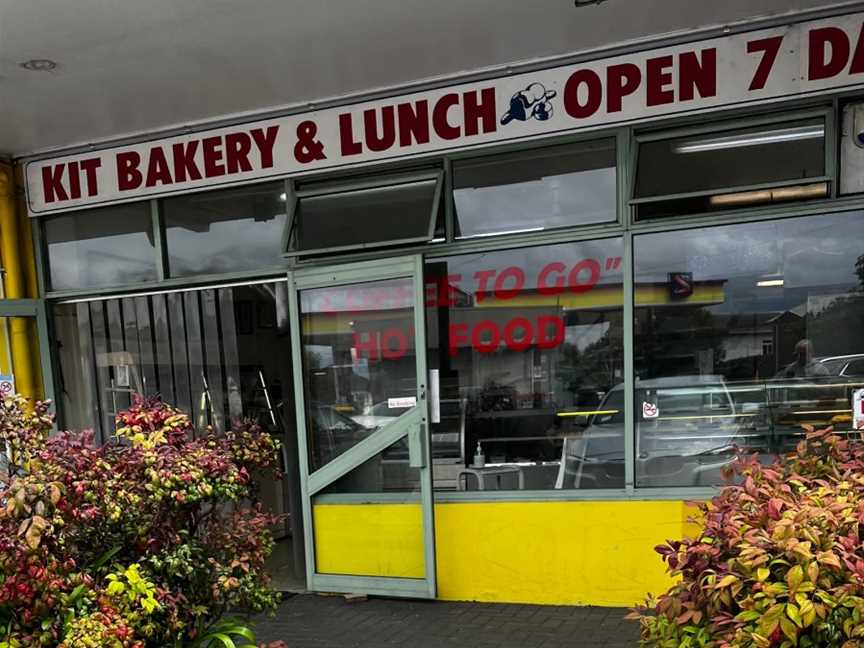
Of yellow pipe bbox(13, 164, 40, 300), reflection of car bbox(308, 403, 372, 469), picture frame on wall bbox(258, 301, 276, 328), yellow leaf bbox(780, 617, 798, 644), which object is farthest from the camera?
picture frame on wall bbox(258, 301, 276, 328)

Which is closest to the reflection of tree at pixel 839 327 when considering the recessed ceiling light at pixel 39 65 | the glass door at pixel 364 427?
the glass door at pixel 364 427

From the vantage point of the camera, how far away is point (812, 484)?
1.77 meters

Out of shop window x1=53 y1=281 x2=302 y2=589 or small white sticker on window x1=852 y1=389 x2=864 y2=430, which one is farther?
shop window x1=53 y1=281 x2=302 y2=589

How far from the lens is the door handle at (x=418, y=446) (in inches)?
149

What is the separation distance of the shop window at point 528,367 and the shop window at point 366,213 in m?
0.33

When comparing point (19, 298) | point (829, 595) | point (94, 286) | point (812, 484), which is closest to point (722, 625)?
point (829, 595)

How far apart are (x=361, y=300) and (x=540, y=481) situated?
67.9 inches

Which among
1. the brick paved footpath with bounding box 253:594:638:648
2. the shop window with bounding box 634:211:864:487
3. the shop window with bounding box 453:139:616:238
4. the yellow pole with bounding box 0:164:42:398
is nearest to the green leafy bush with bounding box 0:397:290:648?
the brick paved footpath with bounding box 253:594:638:648

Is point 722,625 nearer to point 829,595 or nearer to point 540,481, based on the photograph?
point 829,595

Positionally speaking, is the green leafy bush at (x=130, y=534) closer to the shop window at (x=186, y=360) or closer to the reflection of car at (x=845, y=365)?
the shop window at (x=186, y=360)

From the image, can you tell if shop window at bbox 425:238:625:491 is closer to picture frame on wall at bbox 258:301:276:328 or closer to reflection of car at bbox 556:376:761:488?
reflection of car at bbox 556:376:761:488

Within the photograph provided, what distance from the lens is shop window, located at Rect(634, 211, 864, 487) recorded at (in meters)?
3.34

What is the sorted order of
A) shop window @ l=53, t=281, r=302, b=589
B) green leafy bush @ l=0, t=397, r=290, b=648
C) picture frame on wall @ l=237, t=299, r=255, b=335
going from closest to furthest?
green leafy bush @ l=0, t=397, r=290, b=648, shop window @ l=53, t=281, r=302, b=589, picture frame on wall @ l=237, t=299, r=255, b=335

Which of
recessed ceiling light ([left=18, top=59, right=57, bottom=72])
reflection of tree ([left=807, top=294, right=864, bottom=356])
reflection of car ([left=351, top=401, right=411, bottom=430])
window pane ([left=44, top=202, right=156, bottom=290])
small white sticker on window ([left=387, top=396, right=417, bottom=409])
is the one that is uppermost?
recessed ceiling light ([left=18, top=59, right=57, bottom=72])
